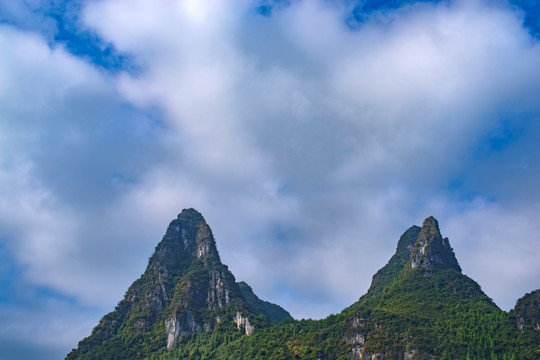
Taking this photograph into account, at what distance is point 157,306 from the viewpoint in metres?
197

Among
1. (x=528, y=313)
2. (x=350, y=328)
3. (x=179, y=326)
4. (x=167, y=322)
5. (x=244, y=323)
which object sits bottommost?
(x=528, y=313)

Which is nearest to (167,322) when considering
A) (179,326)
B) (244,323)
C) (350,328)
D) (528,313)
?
(179,326)

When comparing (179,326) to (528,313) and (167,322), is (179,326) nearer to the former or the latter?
(167,322)

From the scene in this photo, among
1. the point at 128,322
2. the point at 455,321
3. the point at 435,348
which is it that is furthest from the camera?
the point at 128,322

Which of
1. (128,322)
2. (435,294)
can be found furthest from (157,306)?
(435,294)

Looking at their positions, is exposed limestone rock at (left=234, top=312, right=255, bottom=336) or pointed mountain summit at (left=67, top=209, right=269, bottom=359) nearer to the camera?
exposed limestone rock at (left=234, top=312, right=255, bottom=336)

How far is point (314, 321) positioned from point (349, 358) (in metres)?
36.6

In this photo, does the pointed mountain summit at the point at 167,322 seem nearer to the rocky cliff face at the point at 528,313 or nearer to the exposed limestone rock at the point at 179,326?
the exposed limestone rock at the point at 179,326

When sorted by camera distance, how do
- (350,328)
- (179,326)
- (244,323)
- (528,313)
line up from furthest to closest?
(179,326)
(244,323)
(350,328)
(528,313)

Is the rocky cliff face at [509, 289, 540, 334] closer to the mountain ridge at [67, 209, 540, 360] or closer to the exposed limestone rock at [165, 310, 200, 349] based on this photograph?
the mountain ridge at [67, 209, 540, 360]

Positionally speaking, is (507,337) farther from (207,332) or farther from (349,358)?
(207,332)

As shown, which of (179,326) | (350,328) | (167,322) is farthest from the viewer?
(167,322)

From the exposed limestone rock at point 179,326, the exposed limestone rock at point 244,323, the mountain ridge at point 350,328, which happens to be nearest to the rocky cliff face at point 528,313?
the mountain ridge at point 350,328

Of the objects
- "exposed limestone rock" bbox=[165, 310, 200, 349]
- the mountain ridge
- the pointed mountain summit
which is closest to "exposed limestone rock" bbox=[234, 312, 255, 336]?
the pointed mountain summit
